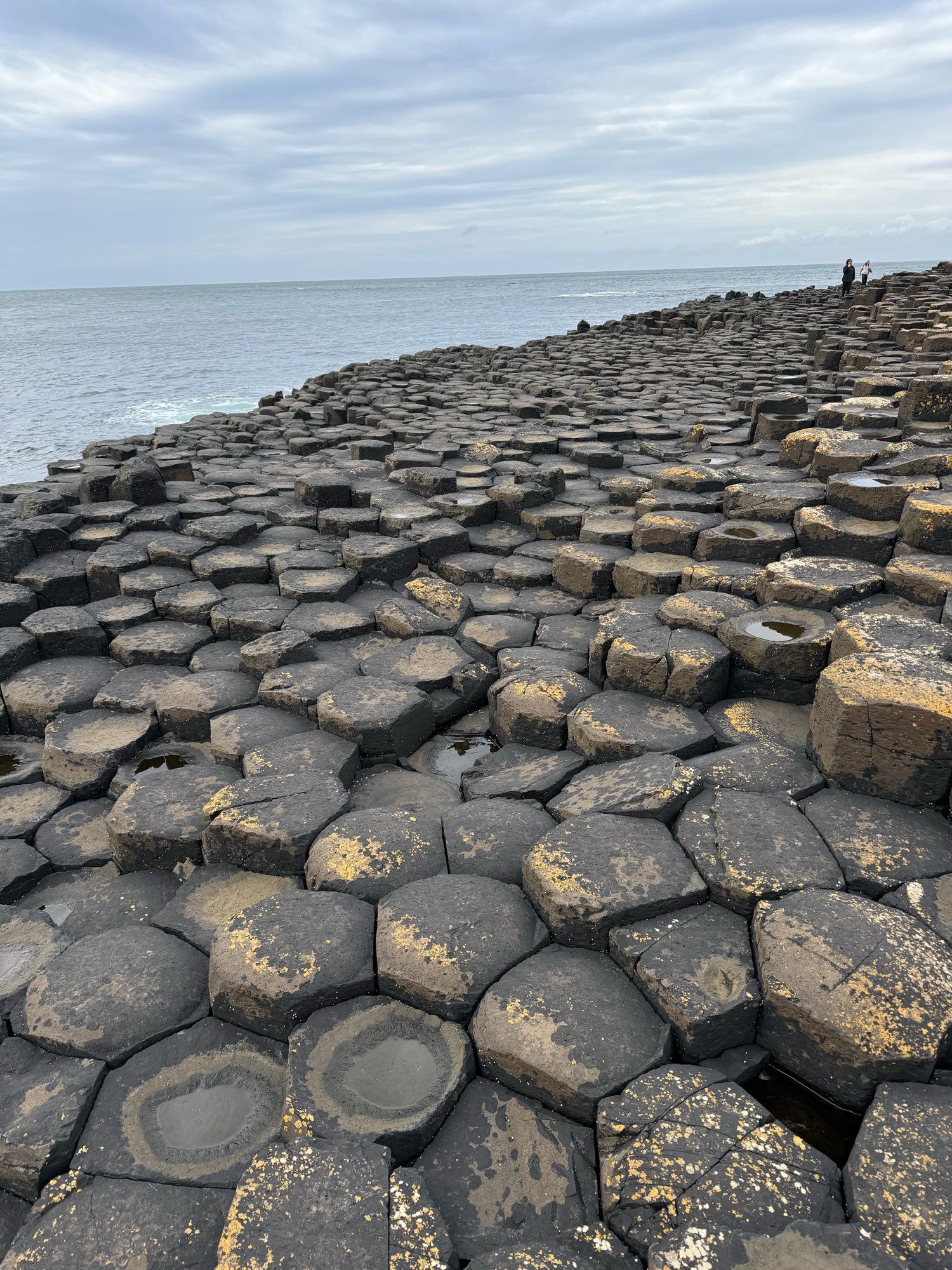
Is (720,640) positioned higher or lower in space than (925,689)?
lower

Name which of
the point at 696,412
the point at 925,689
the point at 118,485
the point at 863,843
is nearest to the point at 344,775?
the point at 863,843


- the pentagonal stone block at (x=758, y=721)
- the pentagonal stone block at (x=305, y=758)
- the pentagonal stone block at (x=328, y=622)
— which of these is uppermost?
the pentagonal stone block at (x=758, y=721)

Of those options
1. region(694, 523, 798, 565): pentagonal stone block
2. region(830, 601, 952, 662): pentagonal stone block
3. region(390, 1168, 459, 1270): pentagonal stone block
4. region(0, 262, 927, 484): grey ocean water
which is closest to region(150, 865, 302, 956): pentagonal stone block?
region(390, 1168, 459, 1270): pentagonal stone block

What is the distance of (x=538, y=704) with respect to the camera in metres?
2.83

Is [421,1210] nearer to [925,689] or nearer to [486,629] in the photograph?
[925,689]

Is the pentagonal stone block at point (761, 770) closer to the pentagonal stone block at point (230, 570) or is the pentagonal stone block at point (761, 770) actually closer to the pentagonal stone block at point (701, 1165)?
the pentagonal stone block at point (701, 1165)

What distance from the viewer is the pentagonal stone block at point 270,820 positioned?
88.9 inches

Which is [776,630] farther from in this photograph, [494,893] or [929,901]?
[494,893]

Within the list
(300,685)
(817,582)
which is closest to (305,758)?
(300,685)

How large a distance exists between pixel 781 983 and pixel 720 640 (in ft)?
5.05

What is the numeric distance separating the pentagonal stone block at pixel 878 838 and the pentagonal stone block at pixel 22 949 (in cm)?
220

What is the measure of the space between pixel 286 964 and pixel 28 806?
1609 mm

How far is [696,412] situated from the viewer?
734 centimetres

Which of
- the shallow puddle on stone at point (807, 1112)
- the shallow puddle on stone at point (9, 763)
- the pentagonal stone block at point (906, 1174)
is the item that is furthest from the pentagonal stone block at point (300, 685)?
the pentagonal stone block at point (906, 1174)
